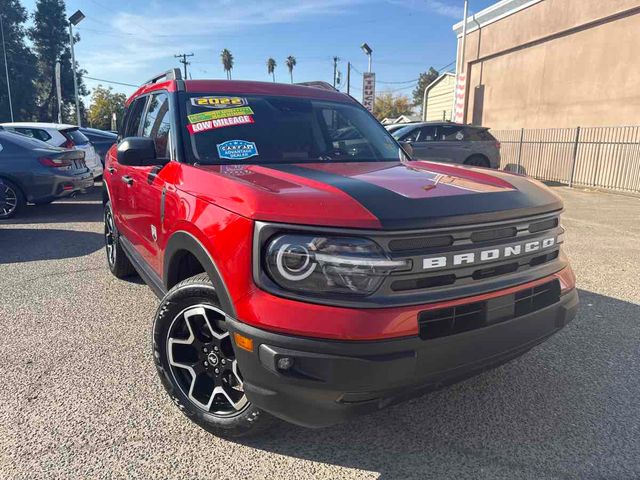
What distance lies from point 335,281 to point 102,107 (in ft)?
205

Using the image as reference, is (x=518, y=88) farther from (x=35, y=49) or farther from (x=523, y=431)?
(x=35, y=49)

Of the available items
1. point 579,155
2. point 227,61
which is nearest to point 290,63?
point 227,61

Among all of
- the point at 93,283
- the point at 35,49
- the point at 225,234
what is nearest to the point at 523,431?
the point at 225,234

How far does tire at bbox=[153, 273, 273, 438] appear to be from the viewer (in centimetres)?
223

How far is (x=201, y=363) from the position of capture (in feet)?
7.92

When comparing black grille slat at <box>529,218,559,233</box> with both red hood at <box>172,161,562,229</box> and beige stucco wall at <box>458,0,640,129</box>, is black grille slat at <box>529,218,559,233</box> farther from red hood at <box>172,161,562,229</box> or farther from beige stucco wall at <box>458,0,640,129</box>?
beige stucco wall at <box>458,0,640,129</box>

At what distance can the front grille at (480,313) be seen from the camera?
188cm

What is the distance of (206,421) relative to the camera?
7.64 ft

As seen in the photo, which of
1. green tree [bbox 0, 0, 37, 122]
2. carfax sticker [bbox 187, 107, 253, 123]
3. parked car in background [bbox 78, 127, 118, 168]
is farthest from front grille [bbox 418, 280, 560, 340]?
green tree [bbox 0, 0, 37, 122]

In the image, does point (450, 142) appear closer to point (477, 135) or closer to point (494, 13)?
point (477, 135)

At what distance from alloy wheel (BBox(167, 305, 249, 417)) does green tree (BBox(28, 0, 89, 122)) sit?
58553mm

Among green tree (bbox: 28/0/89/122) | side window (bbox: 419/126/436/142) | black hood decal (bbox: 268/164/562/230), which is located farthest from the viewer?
green tree (bbox: 28/0/89/122)

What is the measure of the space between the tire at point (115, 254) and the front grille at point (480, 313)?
3498 mm

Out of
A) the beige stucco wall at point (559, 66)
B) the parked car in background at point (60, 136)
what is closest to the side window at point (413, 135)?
the beige stucco wall at point (559, 66)
